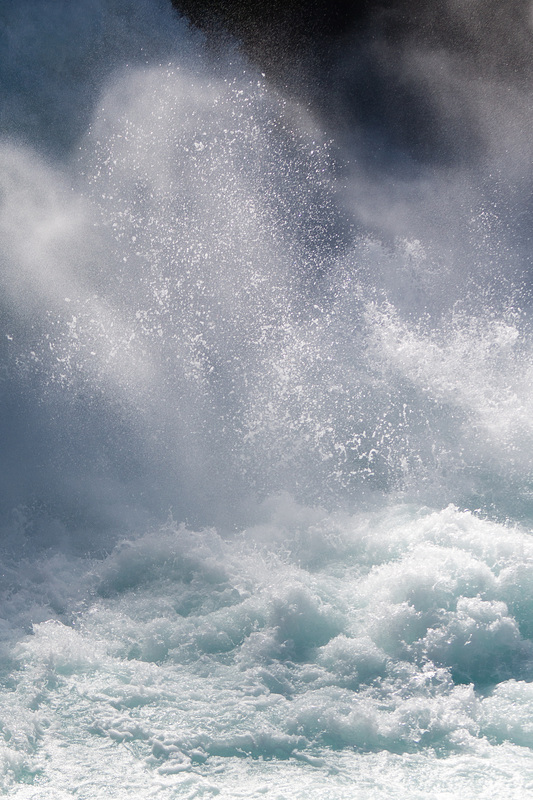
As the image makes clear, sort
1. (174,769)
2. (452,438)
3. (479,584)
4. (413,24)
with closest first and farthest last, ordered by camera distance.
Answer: (174,769)
(479,584)
(452,438)
(413,24)

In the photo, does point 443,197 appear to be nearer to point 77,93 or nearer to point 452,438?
point 452,438

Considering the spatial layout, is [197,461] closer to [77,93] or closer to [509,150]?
[77,93]

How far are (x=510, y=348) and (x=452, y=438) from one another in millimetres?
1510

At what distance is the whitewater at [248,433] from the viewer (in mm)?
4531

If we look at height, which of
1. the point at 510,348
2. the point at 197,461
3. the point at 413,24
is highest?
the point at 413,24

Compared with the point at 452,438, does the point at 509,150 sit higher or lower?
higher

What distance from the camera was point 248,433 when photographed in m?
7.58

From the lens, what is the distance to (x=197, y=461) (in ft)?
24.6

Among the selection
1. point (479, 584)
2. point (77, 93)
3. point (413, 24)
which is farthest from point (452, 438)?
point (77, 93)

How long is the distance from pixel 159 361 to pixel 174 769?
466cm

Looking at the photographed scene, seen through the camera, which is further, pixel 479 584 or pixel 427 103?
pixel 427 103

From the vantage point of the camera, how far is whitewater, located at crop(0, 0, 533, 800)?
14.9 ft

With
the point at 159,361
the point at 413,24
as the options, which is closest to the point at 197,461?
the point at 159,361

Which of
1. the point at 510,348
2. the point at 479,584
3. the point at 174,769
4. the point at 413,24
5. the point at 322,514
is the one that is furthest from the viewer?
the point at 413,24
